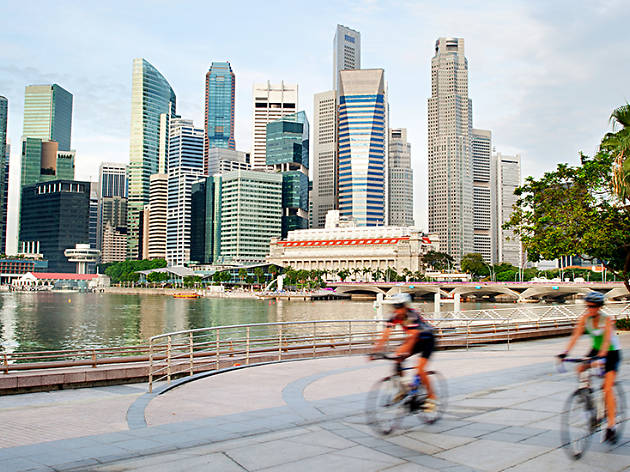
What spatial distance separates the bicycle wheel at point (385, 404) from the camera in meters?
10.1

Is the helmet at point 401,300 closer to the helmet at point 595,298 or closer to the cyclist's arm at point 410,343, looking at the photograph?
the cyclist's arm at point 410,343

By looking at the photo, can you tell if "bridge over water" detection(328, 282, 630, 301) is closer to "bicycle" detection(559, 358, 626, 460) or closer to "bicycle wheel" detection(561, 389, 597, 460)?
"bicycle" detection(559, 358, 626, 460)

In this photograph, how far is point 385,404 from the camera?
33.6 feet

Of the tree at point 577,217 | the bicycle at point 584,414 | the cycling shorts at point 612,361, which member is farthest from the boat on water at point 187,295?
the cycling shorts at point 612,361

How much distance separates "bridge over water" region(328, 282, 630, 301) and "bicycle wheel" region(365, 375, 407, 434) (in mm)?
108367

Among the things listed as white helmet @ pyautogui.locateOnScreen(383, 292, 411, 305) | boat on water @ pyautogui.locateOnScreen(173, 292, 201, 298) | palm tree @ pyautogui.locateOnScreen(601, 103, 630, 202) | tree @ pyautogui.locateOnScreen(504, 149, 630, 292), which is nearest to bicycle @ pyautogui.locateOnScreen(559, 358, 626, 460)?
white helmet @ pyautogui.locateOnScreen(383, 292, 411, 305)

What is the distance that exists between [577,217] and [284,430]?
26937mm

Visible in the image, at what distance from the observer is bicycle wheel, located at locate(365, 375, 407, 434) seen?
10.1 m

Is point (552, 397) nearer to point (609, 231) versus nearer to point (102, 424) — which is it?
point (102, 424)

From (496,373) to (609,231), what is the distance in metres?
18.0

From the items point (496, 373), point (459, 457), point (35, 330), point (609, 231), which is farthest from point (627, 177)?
point (35, 330)

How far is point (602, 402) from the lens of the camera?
8.96m

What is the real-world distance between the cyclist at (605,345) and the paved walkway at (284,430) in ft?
2.02

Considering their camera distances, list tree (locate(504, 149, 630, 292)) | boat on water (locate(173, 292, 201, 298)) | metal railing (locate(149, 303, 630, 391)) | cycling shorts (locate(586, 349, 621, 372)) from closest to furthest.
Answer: cycling shorts (locate(586, 349, 621, 372)) < metal railing (locate(149, 303, 630, 391)) < tree (locate(504, 149, 630, 292)) < boat on water (locate(173, 292, 201, 298))
